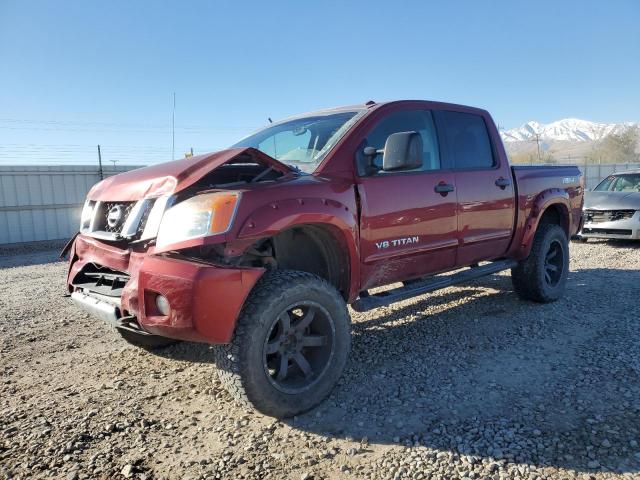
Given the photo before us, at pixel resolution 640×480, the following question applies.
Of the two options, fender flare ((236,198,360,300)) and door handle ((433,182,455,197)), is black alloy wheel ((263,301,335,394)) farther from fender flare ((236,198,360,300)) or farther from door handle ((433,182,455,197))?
door handle ((433,182,455,197))

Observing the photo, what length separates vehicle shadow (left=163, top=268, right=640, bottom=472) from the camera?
8.23 ft

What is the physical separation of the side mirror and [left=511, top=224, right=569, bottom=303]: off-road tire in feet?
8.16

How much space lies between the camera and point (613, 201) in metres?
9.29

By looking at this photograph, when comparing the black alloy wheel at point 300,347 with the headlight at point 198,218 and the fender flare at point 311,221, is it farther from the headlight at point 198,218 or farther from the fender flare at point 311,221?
the headlight at point 198,218

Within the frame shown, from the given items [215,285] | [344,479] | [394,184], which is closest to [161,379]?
[215,285]

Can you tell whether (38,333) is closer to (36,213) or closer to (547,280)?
(547,280)

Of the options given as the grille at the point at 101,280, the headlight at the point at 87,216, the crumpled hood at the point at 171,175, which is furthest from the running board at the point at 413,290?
the headlight at the point at 87,216

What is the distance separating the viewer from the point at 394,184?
348cm

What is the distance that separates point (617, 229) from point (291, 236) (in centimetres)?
830

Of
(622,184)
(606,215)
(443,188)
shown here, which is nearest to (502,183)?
(443,188)

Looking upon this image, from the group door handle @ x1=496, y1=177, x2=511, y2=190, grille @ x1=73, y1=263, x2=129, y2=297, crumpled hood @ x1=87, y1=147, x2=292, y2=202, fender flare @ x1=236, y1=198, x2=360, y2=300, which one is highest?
crumpled hood @ x1=87, y1=147, x2=292, y2=202

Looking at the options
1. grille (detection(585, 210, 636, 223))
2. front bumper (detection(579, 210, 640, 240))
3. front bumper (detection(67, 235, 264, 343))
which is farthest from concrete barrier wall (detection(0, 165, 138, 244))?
grille (detection(585, 210, 636, 223))

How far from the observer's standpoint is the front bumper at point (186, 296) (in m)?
2.42

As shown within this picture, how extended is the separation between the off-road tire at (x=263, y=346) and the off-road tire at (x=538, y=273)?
296 centimetres
